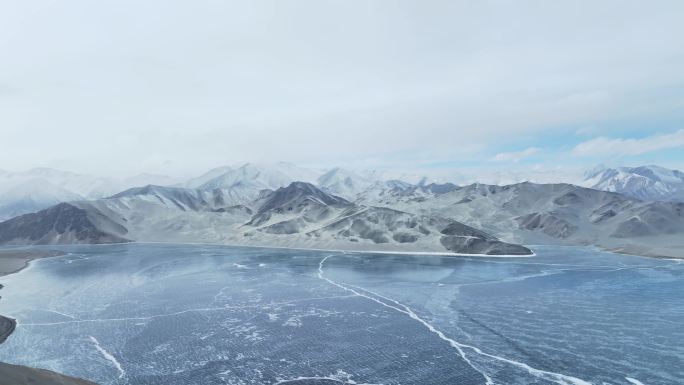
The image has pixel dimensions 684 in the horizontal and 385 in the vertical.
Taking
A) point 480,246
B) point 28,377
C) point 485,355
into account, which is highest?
point 480,246

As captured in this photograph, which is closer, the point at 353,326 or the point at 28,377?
the point at 28,377

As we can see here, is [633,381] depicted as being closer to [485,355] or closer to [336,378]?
[485,355]

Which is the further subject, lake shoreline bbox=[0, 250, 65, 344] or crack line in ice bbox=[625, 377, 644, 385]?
lake shoreline bbox=[0, 250, 65, 344]

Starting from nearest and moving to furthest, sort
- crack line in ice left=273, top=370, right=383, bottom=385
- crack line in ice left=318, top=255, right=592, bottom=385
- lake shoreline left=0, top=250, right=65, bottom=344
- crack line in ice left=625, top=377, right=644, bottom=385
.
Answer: crack line in ice left=625, top=377, right=644, bottom=385, crack line in ice left=273, top=370, right=383, bottom=385, crack line in ice left=318, top=255, right=592, bottom=385, lake shoreline left=0, top=250, right=65, bottom=344

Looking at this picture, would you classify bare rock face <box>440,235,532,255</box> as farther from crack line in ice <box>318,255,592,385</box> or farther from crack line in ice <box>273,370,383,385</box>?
crack line in ice <box>273,370,383,385</box>

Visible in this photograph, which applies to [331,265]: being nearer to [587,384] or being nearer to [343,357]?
[343,357]

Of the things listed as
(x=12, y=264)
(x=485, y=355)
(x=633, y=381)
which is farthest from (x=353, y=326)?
(x=12, y=264)

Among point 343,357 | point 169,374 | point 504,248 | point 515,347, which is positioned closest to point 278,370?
point 343,357

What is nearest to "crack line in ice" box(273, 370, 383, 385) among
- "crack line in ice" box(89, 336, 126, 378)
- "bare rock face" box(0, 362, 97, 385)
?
"crack line in ice" box(89, 336, 126, 378)
